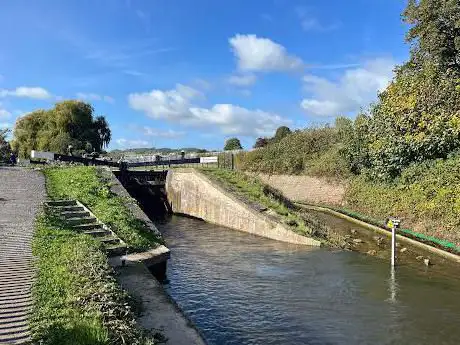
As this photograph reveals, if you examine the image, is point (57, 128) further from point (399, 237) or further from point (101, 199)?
point (399, 237)

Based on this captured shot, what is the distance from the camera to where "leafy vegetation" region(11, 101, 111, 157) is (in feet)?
175

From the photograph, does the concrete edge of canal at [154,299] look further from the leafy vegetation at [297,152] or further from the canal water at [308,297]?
the leafy vegetation at [297,152]

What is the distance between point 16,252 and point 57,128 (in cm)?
4658

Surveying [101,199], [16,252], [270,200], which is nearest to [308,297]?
[16,252]

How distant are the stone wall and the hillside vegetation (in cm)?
143

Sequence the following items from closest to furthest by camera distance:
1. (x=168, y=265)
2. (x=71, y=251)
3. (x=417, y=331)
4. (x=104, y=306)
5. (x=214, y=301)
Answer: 1. (x=104, y=306)
2. (x=417, y=331)
3. (x=71, y=251)
4. (x=214, y=301)
5. (x=168, y=265)

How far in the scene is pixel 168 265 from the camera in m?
15.2

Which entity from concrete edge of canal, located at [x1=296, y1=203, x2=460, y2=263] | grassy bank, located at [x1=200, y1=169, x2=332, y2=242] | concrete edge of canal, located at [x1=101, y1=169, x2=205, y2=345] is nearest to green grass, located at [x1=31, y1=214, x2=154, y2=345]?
concrete edge of canal, located at [x1=101, y1=169, x2=205, y2=345]

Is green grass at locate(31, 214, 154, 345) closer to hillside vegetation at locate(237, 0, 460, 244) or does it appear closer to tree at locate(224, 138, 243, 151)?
hillside vegetation at locate(237, 0, 460, 244)

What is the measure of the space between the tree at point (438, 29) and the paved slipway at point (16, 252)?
1982 centimetres

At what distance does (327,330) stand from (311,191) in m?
24.2

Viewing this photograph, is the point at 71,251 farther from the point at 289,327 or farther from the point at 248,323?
the point at 289,327

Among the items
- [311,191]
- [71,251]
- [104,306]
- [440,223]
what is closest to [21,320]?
[104,306]

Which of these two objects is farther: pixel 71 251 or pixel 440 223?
pixel 440 223
